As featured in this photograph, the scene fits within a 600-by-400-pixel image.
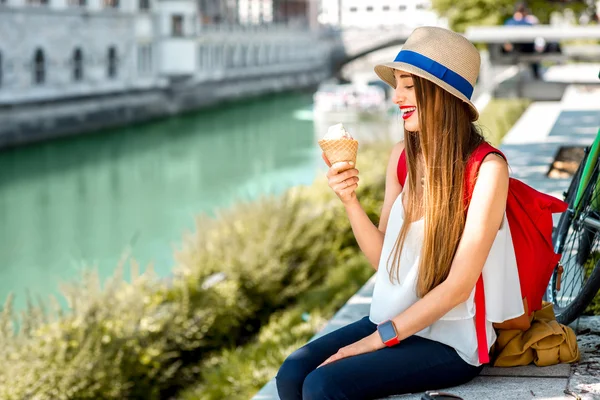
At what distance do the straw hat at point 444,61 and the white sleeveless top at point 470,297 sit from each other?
36 cm

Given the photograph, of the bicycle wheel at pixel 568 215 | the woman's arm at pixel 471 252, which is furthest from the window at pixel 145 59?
the woman's arm at pixel 471 252

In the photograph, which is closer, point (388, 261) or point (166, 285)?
point (388, 261)

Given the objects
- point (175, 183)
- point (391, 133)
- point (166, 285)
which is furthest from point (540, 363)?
point (175, 183)

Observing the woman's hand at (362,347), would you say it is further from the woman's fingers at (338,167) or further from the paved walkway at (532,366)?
the woman's fingers at (338,167)

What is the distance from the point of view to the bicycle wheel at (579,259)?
3.01m

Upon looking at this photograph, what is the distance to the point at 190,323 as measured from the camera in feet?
18.5

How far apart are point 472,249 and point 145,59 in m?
33.0

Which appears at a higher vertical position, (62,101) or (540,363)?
(540,363)

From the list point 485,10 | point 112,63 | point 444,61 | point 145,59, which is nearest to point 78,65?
point 112,63

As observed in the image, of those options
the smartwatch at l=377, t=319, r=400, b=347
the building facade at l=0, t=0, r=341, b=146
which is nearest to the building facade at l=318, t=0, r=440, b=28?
the building facade at l=0, t=0, r=341, b=146

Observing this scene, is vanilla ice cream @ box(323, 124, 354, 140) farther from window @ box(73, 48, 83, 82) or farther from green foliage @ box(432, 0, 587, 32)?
window @ box(73, 48, 83, 82)

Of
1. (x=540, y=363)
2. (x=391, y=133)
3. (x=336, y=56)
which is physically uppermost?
(x=540, y=363)

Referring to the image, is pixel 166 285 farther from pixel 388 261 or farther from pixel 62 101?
pixel 62 101

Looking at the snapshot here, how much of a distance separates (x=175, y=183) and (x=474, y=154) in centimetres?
1721
